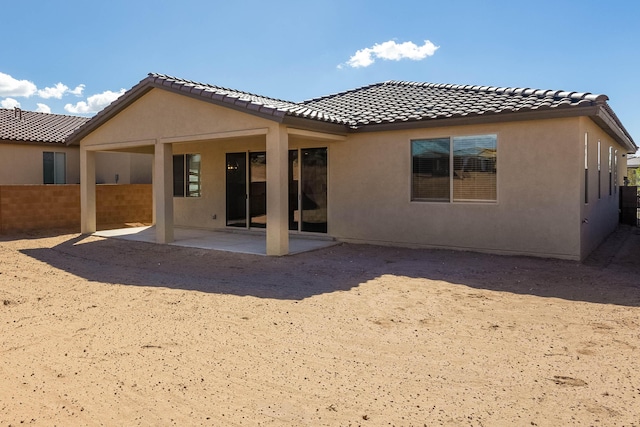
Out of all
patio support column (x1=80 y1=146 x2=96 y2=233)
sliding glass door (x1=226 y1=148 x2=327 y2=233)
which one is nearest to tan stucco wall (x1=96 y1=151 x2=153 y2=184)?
patio support column (x1=80 y1=146 x2=96 y2=233)

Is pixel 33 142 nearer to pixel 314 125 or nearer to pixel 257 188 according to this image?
pixel 257 188

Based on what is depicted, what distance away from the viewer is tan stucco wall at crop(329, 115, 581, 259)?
9844mm

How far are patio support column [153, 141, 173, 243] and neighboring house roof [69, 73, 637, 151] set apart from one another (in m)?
1.73

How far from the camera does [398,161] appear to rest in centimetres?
1180

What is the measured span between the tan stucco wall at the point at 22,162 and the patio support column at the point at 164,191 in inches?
443

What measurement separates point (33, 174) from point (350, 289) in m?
18.7

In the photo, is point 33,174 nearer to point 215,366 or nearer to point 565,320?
point 215,366

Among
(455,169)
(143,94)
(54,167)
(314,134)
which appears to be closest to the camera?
(455,169)

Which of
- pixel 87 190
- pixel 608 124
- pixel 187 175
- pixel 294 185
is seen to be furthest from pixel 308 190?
pixel 608 124

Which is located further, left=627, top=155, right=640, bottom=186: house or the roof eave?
left=627, top=155, right=640, bottom=186: house

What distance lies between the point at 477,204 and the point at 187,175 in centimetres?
1005

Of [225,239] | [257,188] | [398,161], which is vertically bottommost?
[225,239]

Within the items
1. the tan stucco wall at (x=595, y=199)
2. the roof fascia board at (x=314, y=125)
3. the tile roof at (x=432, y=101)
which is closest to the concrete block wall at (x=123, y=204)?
the tile roof at (x=432, y=101)

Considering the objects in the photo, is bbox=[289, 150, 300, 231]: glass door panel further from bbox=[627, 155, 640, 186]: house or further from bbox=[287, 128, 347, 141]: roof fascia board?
bbox=[627, 155, 640, 186]: house
